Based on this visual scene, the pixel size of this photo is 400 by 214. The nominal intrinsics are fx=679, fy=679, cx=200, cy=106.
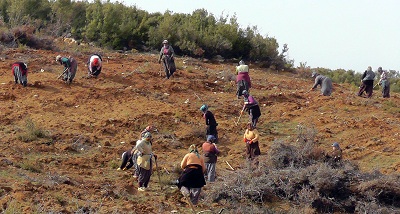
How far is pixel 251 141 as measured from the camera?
1472cm

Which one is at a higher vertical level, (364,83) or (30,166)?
(364,83)

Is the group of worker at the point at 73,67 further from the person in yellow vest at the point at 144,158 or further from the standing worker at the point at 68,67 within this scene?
the person in yellow vest at the point at 144,158

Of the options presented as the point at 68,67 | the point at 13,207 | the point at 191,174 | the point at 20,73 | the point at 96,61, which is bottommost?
the point at 13,207

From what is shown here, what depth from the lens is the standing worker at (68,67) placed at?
2039 cm

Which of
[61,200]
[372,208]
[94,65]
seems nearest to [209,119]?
[372,208]

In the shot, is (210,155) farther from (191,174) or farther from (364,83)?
(364,83)

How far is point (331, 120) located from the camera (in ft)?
62.3

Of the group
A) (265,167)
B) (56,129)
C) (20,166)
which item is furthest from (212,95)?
(20,166)

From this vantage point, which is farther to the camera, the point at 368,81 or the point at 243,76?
the point at 368,81

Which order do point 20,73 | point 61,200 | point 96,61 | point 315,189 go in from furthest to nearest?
point 96,61 < point 20,73 < point 315,189 < point 61,200

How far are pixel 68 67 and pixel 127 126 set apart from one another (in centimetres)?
414

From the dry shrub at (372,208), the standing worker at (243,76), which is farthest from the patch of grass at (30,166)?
the standing worker at (243,76)

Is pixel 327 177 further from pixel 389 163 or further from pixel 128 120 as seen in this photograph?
pixel 128 120

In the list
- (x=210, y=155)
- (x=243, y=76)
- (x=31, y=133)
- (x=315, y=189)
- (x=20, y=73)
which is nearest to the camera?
(x=315, y=189)
